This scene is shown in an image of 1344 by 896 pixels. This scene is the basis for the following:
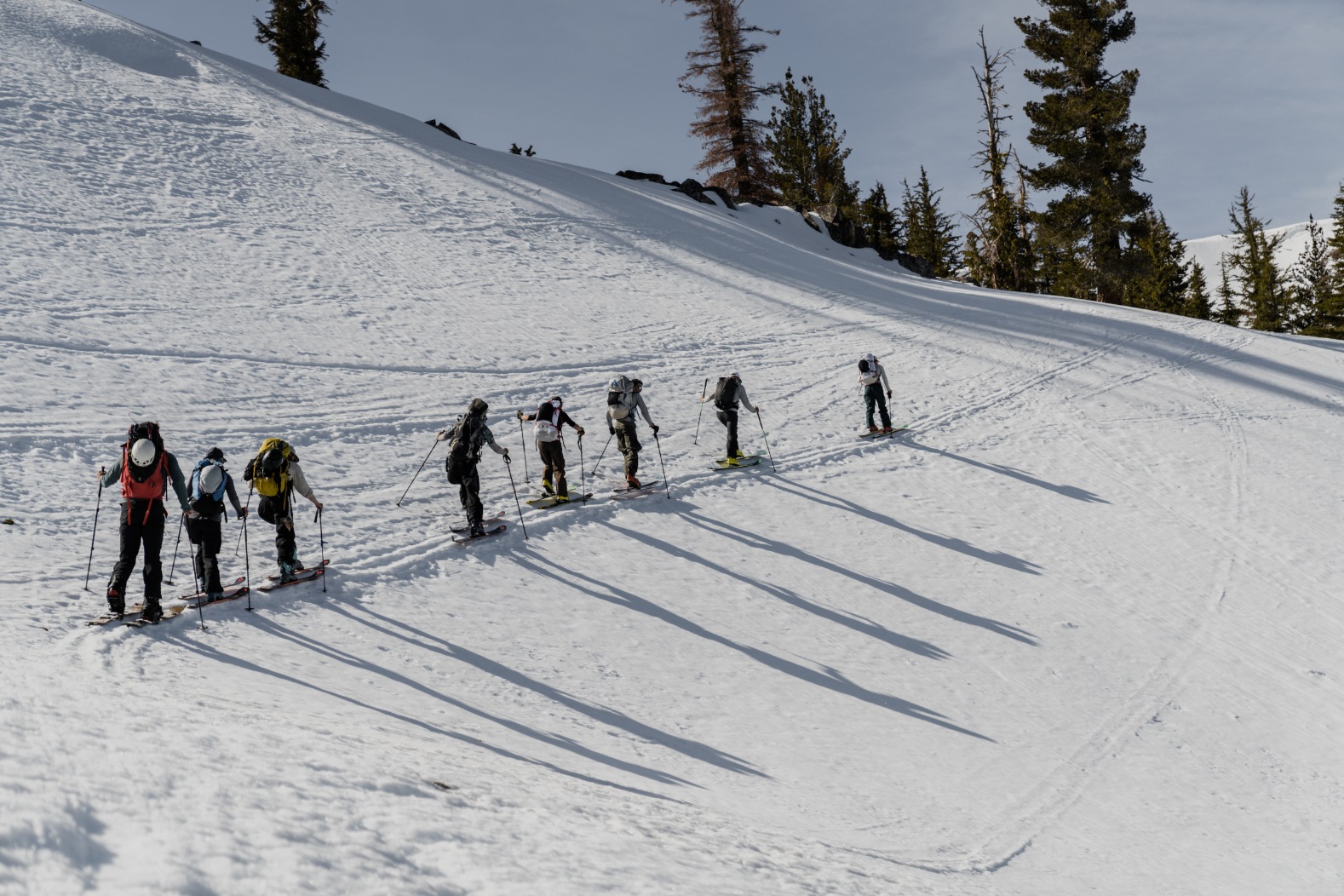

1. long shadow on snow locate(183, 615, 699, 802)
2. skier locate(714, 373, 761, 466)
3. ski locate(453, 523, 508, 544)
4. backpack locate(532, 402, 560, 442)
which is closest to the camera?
long shadow on snow locate(183, 615, 699, 802)

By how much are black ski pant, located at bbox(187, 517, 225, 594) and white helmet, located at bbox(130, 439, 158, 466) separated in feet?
2.68

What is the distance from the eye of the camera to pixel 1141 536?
13.5 meters

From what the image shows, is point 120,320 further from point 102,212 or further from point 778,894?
point 778,894

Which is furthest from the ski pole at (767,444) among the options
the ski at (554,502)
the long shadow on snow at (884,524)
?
the ski at (554,502)

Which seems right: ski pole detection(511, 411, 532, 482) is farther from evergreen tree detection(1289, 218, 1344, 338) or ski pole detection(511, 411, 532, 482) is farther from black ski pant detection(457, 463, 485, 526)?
evergreen tree detection(1289, 218, 1344, 338)

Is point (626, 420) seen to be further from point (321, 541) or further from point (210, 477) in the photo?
point (210, 477)

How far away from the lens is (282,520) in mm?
9602

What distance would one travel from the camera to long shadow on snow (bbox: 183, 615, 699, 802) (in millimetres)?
6633

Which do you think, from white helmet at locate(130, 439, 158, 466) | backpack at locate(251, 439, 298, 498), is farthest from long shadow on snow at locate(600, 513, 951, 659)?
white helmet at locate(130, 439, 158, 466)

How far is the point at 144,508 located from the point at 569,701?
4.77 meters

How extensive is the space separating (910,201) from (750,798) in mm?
52485

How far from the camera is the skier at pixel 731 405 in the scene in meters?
14.7

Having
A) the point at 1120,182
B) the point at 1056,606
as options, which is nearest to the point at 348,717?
the point at 1056,606

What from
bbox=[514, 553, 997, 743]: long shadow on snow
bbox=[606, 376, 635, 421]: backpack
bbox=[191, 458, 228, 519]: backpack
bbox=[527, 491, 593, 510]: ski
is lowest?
bbox=[514, 553, 997, 743]: long shadow on snow
